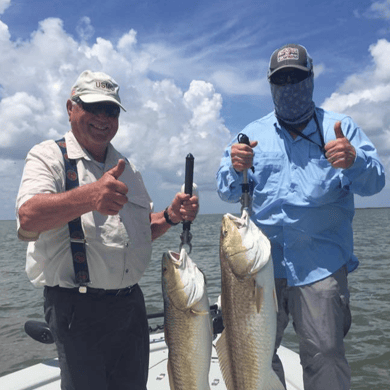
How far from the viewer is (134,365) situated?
356 cm

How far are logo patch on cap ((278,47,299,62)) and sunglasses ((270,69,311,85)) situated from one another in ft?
0.35

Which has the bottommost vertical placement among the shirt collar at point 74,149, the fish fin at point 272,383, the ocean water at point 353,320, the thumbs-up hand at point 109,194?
the ocean water at point 353,320

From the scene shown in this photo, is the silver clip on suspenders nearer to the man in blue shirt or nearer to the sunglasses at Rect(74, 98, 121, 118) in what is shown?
the sunglasses at Rect(74, 98, 121, 118)

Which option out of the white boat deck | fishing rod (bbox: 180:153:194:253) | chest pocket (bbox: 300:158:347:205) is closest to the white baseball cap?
fishing rod (bbox: 180:153:194:253)

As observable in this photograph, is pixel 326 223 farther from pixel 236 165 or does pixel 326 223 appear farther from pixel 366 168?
pixel 236 165

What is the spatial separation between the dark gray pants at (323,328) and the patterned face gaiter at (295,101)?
1288 mm

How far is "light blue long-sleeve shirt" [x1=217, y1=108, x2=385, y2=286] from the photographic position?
3207 mm

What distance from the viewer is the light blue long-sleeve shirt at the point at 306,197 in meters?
3.21

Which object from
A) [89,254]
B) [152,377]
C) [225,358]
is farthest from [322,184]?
[152,377]

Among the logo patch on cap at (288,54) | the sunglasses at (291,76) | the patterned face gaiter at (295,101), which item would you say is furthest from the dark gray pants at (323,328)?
the logo patch on cap at (288,54)

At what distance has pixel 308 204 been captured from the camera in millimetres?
3221

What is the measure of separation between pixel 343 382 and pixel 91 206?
7.10ft

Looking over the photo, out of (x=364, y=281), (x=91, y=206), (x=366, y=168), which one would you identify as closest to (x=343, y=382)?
(x=366, y=168)

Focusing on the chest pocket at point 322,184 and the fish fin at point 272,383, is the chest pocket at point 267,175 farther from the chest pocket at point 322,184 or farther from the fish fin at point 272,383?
the fish fin at point 272,383
